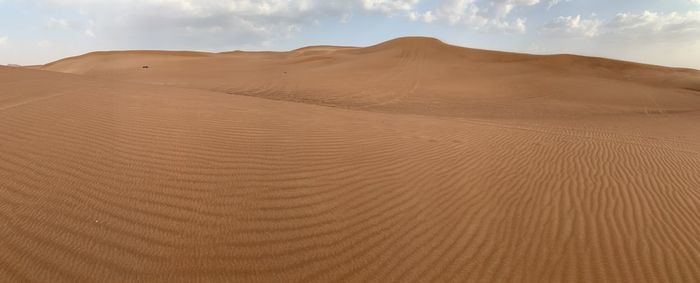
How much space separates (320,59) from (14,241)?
105 feet

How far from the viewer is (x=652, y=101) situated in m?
18.2

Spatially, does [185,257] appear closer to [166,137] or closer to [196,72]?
[166,137]

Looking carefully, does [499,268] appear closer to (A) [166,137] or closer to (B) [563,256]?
(B) [563,256]

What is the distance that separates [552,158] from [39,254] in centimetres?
648

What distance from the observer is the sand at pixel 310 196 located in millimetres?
3053

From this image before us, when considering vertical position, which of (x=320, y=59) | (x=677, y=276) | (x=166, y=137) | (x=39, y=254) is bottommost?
(x=677, y=276)

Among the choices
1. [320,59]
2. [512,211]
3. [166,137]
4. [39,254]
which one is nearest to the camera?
[39,254]

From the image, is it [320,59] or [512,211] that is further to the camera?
[320,59]

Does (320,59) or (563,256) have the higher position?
(320,59)

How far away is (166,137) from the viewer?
5324mm

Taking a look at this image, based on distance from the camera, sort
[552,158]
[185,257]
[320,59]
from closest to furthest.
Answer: [185,257], [552,158], [320,59]

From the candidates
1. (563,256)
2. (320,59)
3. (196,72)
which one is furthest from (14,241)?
(320,59)

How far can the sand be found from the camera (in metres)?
3.05

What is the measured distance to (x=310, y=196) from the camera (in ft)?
13.6
